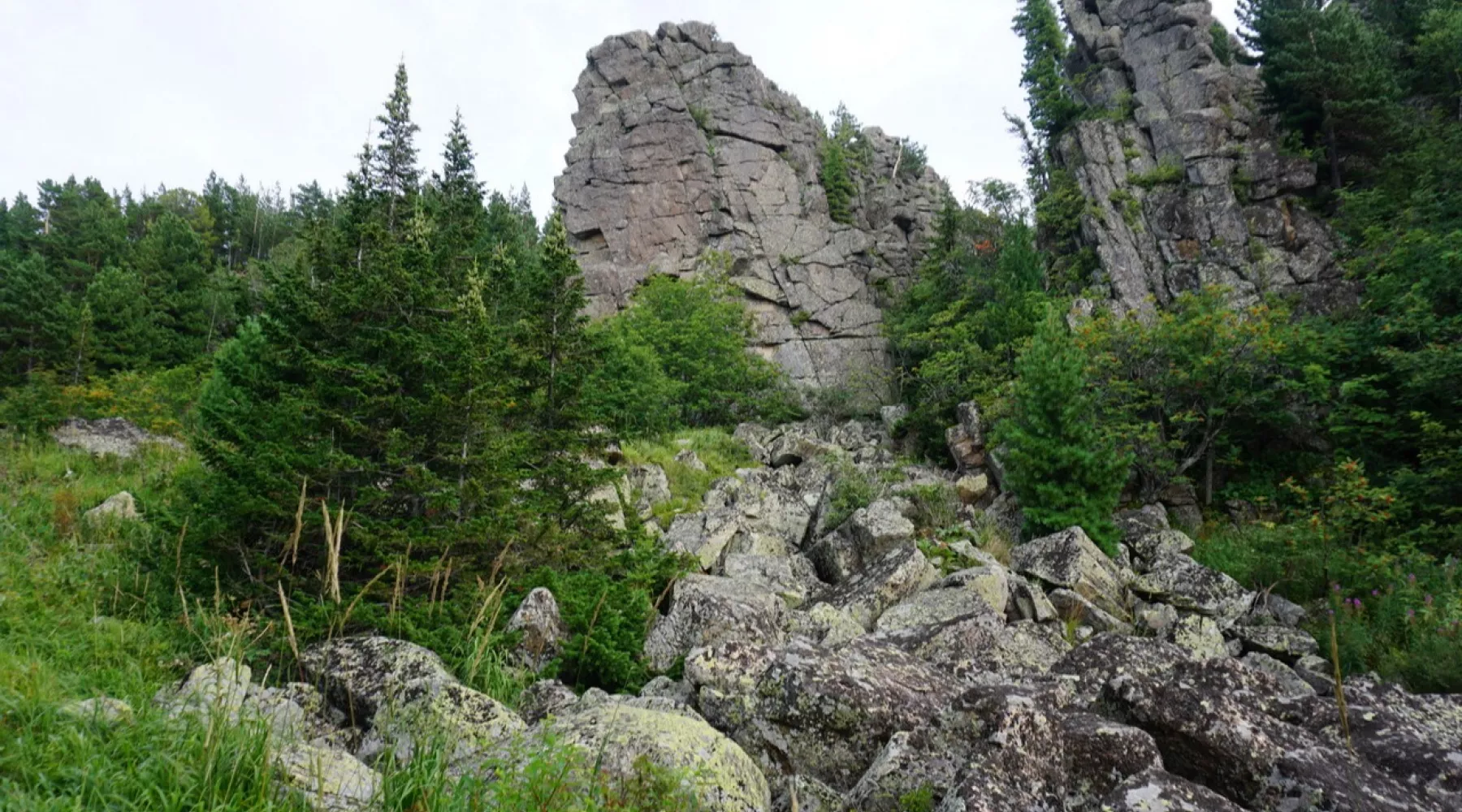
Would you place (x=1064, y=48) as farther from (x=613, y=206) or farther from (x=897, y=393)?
(x=613, y=206)

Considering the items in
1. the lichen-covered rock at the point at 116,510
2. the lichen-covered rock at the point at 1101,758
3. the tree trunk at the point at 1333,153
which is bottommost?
the lichen-covered rock at the point at 1101,758

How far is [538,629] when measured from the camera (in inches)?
249

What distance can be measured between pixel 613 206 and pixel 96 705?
→ 36716mm

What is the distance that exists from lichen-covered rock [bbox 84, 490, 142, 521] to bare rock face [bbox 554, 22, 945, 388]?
2376 cm

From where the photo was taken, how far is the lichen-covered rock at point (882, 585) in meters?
9.01

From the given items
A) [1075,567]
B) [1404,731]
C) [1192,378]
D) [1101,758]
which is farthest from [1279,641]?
[1192,378]

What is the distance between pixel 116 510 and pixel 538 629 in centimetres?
939

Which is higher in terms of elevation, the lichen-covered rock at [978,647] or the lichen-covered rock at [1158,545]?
the lichen-covered rock at [978,647]

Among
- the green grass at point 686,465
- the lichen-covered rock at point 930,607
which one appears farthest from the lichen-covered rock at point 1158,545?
the green grass at point 686,465

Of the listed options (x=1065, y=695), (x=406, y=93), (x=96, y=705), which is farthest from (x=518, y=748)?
(x=406, y=93)

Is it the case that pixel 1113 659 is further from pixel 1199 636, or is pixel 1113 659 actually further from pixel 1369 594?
pixel 1369 594

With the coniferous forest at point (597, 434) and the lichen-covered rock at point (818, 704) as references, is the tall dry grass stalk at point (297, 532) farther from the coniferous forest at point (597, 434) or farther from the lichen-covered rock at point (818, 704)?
the lichen-covered rock at point (818, 704)

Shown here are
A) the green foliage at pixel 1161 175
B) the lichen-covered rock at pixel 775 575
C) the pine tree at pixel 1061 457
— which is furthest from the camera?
the green foliage at pixel 1161 175

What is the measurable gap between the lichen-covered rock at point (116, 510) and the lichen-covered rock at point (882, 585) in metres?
10.4
